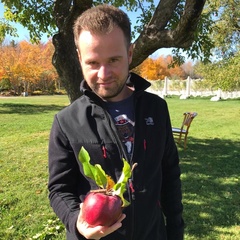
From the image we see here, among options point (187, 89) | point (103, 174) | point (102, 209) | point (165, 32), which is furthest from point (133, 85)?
point (187, 89)

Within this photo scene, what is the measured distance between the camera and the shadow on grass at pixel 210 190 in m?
4.21

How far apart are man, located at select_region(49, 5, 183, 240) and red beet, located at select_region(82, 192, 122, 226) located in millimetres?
293

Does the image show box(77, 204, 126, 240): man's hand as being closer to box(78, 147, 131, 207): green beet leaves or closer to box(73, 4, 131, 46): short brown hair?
box(78, 147, 131, 207): green beet leaves

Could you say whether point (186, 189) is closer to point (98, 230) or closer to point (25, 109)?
point (98, 230)

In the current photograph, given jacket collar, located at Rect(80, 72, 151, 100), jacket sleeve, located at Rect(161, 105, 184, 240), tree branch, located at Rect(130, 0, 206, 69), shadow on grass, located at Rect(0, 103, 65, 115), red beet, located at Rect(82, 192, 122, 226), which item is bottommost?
shadow on grass, located at Rect(0, 103, 65, 115)

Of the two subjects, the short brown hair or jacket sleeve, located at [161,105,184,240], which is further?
jacket sleeve, located at [161,105,184,240]

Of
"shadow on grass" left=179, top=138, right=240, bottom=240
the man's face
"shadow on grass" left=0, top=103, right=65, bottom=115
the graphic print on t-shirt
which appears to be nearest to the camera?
the man's face

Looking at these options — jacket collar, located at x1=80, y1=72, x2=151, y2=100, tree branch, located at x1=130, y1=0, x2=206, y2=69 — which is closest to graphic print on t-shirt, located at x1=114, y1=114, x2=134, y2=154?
jacket collar, located at x1=80, y1=72, x2=151, y2=100

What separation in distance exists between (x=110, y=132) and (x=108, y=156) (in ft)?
0.42

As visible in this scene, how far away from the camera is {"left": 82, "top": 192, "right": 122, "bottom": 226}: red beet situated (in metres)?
1.07

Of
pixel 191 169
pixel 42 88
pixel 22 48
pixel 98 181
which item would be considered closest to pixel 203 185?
pixel 191 169

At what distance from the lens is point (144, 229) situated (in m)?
1.62

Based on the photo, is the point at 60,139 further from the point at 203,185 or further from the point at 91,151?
the point at 203,185

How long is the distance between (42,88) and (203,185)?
5327cm
